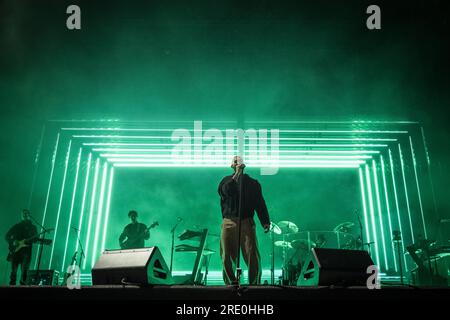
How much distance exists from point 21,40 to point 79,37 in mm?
1132

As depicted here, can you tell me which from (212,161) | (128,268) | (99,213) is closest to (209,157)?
(212,161)

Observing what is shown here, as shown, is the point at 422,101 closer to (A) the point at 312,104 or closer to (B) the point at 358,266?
(A) the point at 312,104

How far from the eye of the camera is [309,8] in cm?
678

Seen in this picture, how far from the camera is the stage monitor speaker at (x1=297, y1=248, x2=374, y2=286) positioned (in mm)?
2908

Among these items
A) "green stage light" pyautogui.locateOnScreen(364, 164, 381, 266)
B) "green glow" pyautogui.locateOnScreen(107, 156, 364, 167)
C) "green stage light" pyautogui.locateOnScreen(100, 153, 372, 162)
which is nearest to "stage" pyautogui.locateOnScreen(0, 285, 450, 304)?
"green stage light" pyautogui.locateOnScreen(364, 164, 381, 266)

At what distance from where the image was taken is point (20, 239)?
281 inches

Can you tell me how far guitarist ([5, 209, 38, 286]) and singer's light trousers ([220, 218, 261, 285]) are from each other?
498 cm

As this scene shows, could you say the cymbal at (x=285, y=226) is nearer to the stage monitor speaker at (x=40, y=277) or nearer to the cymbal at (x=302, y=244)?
the cymbal at (x=302, y=244)

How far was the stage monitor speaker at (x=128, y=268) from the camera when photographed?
288 cm

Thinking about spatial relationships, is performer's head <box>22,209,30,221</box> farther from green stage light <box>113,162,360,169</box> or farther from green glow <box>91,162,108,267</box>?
green stage light <box>113,162,360,169</box>

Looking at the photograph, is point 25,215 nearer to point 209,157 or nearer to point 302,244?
point 209,157

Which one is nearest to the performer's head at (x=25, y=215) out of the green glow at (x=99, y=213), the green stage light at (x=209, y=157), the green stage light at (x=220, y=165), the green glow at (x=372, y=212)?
the green glow at (x=99, y=213)

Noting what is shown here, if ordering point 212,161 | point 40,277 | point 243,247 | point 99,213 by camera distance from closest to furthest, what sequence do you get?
point 243,247 → point 40,277 → point 99,213 → point 212,161

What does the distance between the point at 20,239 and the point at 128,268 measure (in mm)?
5437
